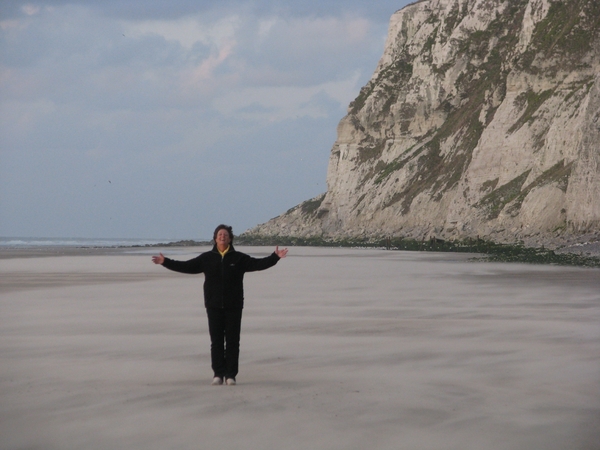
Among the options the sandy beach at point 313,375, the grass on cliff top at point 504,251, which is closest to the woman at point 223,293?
the sandy beach at point 313,375

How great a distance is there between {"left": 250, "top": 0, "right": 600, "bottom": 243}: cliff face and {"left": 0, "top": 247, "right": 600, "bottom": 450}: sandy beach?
1291 inches

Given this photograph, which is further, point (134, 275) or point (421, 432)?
point (134, 275)

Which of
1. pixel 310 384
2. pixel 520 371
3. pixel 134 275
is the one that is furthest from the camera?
pixel 134 275

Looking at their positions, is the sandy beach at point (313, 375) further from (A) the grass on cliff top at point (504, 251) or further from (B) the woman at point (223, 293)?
(A) the grass on cliff top at point (504, 251)

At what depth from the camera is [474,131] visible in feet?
249

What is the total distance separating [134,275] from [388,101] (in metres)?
74.0

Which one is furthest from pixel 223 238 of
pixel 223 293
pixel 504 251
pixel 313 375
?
pixel 504 251

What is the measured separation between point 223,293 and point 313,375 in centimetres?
134

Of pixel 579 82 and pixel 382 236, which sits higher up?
pixel 579 82

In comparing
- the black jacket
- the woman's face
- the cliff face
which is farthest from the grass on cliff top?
the woman's face

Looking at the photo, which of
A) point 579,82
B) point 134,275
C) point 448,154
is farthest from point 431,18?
point 134,275

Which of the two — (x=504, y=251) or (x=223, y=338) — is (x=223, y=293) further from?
(x=504, y=251)

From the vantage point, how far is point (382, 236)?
78.2m

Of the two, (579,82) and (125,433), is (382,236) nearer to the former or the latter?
(579,82)
